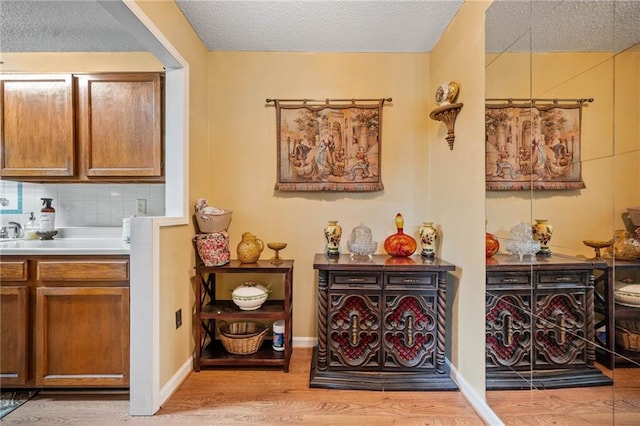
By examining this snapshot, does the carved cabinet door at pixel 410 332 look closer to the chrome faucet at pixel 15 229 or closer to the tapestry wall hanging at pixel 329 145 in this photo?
the tapestry wall hanging at pixel 329 145

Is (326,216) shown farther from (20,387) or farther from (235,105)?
(20,387)

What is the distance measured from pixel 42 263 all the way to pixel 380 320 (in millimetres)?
2156

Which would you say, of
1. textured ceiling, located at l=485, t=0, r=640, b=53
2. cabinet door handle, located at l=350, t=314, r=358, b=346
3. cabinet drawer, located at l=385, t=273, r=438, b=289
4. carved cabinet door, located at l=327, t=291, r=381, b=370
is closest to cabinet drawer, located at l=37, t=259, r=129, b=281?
carved cabinet door, located at l=327, t=291, r=381, b=370

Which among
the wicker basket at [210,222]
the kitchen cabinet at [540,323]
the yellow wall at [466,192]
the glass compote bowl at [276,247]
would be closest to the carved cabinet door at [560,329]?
the kitchen cabinet at [540,323]

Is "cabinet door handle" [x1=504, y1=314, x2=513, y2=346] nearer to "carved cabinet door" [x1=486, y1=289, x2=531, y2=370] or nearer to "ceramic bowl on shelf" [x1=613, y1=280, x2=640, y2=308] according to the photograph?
"carved cabinet door" [x1=486, y1=289, x2=531, y2=370]

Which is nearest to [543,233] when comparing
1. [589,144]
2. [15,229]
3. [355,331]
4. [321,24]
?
[589,144]

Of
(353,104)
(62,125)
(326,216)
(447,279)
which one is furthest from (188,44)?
(447,279)

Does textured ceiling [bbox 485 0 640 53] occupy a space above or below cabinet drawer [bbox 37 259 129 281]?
above

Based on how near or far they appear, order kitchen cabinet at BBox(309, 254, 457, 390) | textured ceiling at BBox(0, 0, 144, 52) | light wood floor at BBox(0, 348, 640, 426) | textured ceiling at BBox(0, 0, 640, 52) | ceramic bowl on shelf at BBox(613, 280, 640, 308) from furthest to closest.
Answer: kitchen cabinet at BBox(309, 254, 457, 390)
textured ceiling at BBox(0, 0, 144, 52)
light wood floor at BBox(0, 348, 640, 426)
textured ceiling at BBox(0, 0, 640, 52)
ceramic bowl on shelf at BBox(613, 280, 640, 308)

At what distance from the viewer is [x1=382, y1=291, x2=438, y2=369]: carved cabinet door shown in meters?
2.03

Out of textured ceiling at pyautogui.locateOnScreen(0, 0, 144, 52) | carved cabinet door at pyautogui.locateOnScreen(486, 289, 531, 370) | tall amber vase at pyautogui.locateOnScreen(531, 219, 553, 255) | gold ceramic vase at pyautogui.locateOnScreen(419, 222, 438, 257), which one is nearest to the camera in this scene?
tall amber vase at pyautogui.locateOnScreen(531, 219, 553, 255)

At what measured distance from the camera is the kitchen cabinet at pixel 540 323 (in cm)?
112

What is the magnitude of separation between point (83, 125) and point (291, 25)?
1713mm

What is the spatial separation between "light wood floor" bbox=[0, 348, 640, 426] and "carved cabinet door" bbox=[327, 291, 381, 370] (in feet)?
0.66
